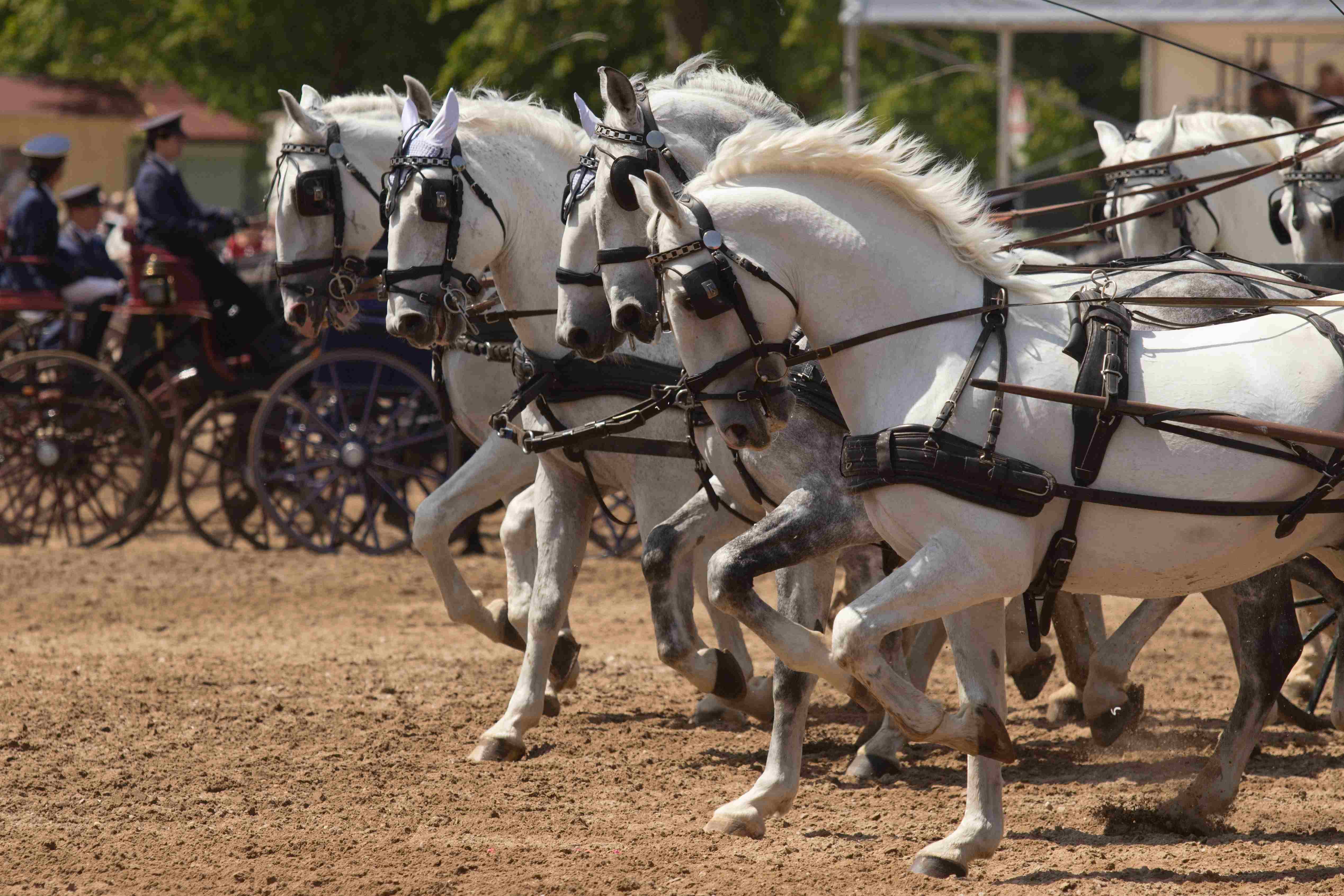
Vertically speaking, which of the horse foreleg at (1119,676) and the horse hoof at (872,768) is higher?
the horse foreleg at (1119,676)

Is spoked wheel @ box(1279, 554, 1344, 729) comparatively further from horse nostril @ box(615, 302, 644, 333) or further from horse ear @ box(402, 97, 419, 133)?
horse ear @ box(402, 97, 419, 133)

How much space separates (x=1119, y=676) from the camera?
5.46 meters

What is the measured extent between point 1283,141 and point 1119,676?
9.71 feet

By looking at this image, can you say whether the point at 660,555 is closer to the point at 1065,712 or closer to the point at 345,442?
the point at 1065,712

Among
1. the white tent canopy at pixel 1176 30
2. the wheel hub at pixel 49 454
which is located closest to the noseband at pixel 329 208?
the wheel hub at pixel 49 454

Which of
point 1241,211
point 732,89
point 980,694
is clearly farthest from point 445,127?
point 1241,211

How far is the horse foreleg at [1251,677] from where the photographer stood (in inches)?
185

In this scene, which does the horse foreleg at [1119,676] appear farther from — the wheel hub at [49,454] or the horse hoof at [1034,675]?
the wheel hub at [49,454]

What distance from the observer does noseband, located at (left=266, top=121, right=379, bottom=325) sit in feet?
21.5

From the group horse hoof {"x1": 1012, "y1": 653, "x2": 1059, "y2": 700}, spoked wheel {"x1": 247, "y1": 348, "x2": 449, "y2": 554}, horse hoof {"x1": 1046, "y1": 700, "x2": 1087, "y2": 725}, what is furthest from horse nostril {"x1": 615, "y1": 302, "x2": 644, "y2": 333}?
spoked wheel {"x1": 247, "y1": 348, "x2": 449, "y2": 554}

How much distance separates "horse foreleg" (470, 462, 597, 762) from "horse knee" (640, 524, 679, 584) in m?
0.67

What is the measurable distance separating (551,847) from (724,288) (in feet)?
5.56

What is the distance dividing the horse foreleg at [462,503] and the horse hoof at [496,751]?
2.54 feet

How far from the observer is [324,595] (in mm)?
9164
